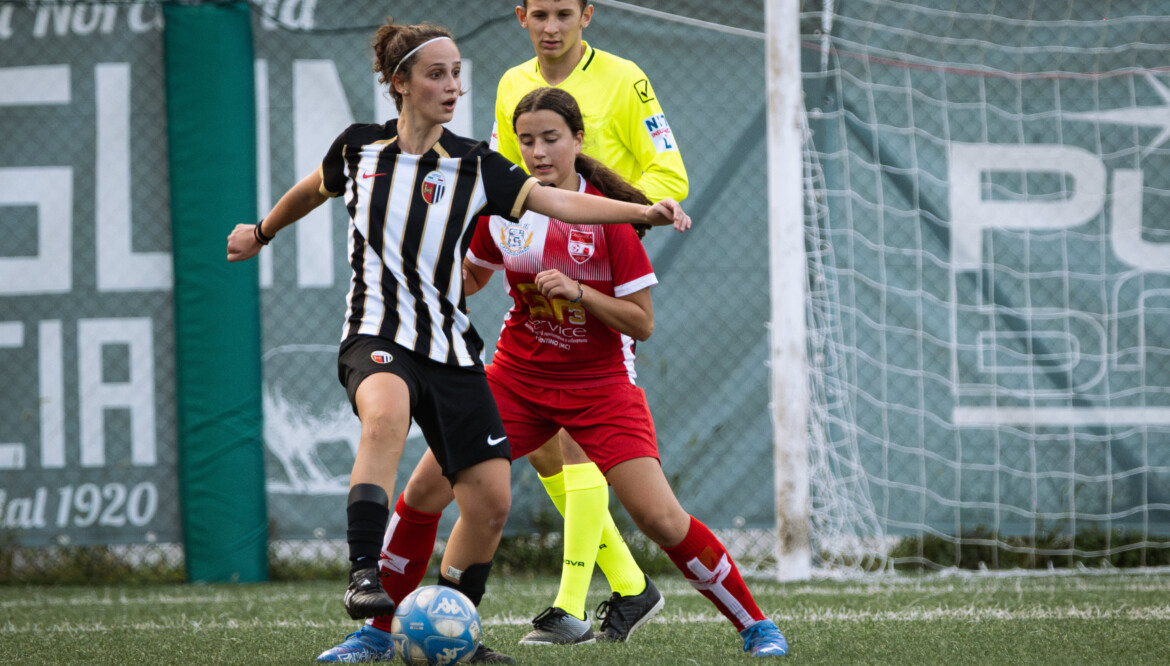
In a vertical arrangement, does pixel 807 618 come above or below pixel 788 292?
below

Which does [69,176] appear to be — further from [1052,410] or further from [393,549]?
[1052,410]

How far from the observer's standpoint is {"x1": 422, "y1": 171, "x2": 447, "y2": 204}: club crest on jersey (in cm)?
283

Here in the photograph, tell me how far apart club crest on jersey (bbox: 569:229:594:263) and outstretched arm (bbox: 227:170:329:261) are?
0.76 meters

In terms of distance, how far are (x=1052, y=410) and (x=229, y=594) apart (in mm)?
4155

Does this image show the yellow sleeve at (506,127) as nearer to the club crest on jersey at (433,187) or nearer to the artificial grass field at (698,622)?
the club crest on jersey at (433,187)

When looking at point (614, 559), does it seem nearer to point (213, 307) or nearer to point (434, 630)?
point (434, 630)

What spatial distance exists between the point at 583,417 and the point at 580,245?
0.52m

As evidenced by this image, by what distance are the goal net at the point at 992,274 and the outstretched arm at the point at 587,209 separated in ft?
9.46

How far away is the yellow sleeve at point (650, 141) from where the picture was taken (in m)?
3.66

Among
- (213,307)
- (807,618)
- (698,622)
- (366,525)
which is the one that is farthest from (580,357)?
(213,307)

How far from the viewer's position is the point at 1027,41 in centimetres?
582

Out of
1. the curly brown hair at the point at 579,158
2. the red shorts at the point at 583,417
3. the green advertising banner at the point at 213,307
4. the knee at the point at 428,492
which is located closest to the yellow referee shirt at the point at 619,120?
the curly brown hair at the point at 579,158

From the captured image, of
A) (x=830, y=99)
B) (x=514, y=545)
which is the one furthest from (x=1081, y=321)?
(x=514, y=545)

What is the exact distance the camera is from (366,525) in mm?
2537
